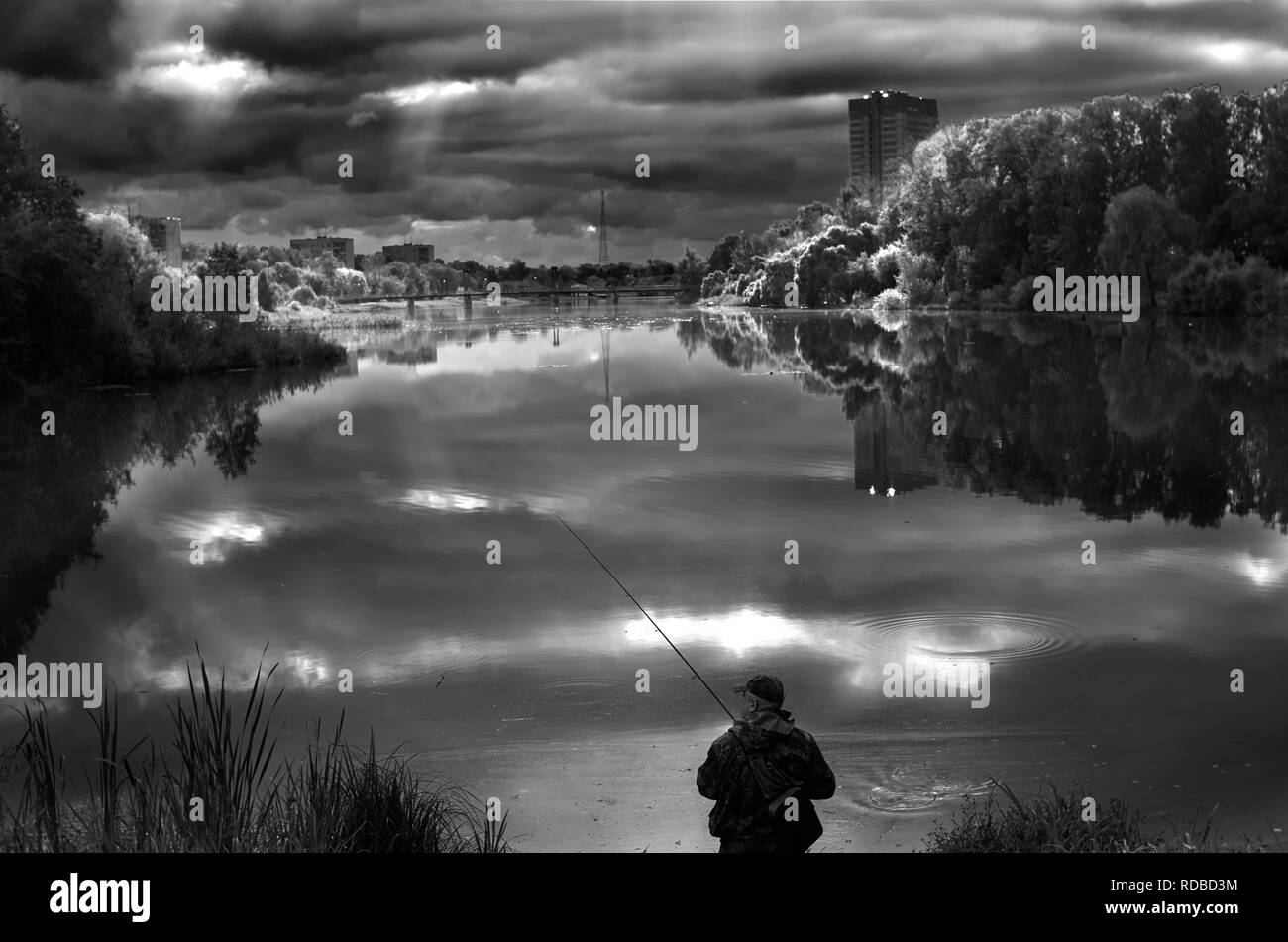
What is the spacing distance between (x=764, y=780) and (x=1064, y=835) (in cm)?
205

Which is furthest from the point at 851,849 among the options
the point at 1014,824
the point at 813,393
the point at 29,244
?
the point at 29,244

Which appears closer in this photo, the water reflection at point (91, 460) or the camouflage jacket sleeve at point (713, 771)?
the camouflage jacket sleeve at point (713, 771)

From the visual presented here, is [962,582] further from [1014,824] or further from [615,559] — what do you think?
[1014,824]

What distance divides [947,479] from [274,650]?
597 inches

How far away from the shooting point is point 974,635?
1504 cm

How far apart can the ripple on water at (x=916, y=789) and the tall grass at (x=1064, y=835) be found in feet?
2.64

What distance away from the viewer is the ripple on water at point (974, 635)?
47.3ft

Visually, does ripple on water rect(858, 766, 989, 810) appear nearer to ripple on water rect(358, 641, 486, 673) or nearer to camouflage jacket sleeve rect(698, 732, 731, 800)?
camouflage jacket sleeve rect(698, 732, 731, 800)

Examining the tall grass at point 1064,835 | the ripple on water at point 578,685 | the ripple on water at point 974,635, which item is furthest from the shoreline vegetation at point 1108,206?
the tall grass at point 1064,835

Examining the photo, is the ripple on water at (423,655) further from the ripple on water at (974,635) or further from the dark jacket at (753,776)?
the dark jacket at (753,776)

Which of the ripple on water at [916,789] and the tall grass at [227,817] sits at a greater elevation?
the tall grass at [227,817]

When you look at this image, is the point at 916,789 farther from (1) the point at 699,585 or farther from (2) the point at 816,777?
(1) the point at 699,585

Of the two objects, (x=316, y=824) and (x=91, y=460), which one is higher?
(x=91, y=460)

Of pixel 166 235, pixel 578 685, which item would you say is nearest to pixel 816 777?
pixel 578 685
